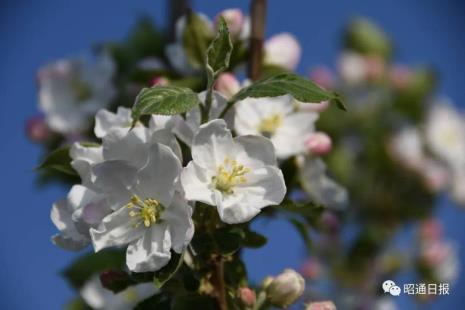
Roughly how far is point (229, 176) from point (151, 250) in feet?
0.55

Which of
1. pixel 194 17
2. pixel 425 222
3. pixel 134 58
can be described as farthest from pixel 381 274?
pixel 194 17

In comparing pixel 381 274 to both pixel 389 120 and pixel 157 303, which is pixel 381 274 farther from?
pixel 157 303

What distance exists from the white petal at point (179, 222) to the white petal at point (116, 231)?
0.17 feet

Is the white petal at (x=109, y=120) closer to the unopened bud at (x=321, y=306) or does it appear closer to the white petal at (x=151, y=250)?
the white petal at (x=151, y=250)

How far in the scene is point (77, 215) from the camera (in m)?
1.05

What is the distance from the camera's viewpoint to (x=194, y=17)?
1.43 m

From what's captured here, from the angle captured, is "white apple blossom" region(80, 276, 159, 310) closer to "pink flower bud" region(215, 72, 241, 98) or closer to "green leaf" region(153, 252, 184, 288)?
"green leaf" region(153, 252, 184, 288)

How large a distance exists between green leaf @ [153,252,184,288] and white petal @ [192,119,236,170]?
5.5 inches

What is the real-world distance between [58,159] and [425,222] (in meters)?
1.76

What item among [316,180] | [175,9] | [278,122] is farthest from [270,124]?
[175,9]

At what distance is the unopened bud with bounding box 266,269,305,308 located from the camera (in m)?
1.15

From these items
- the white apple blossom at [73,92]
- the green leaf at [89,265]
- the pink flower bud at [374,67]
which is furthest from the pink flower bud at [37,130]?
the pink flower bud at [374,67]

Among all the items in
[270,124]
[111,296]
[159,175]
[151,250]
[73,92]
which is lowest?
[111,296]

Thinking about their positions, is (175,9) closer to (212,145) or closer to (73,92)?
(73,92)
